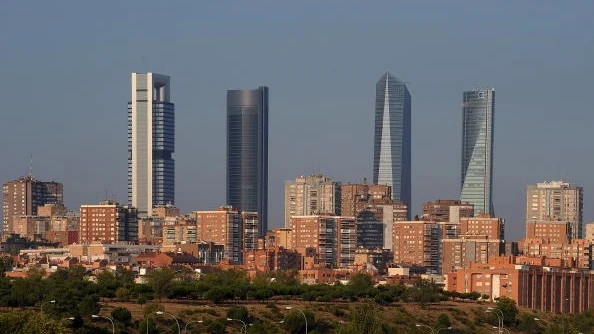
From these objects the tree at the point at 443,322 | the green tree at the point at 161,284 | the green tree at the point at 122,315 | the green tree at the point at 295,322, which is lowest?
the tree at the point at 443,322

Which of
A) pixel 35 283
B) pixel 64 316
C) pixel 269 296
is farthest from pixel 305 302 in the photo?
pixel 64 316

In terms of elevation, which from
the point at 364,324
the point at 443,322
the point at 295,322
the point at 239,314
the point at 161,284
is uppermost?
the point at 161,284

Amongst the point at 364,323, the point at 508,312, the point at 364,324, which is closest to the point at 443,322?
the point at 508,312

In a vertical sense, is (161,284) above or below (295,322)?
above

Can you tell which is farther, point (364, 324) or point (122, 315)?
point (122, 315)

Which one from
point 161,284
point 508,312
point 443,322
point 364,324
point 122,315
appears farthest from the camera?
point 508,312

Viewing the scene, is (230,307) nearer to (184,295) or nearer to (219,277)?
(184,295)

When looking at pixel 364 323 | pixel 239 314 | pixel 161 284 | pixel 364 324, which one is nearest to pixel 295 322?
pixel 239 314

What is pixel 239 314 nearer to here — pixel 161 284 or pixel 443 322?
pixel 161 284

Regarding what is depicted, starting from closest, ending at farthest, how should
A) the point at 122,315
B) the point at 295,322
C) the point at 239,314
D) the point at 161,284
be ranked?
the point at 122,315
the point at 295,322
the point at 239,314
the point at 161,284

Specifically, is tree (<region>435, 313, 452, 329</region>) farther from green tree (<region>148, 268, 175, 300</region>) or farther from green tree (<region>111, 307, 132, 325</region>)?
green tree (<region>111, 307, 132, 325</region>)

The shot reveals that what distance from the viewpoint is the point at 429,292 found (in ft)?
518

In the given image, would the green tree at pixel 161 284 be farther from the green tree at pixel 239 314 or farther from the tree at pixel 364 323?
the tree at pixel 364 323

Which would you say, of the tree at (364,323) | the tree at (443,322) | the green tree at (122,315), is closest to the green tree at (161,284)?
the green tree at (122,315)
